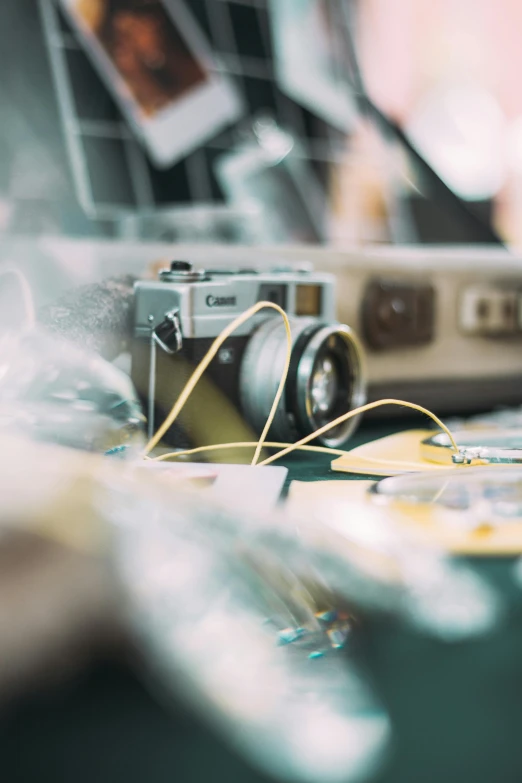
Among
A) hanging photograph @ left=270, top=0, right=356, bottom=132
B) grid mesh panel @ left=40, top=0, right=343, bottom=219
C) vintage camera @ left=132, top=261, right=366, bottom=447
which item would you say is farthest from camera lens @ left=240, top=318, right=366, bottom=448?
hanging photograph @ left=270, top=0, right=356, bottom=132

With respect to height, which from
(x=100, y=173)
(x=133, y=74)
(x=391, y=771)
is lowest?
(x=391, y=771)

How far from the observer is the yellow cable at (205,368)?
0.48 meters

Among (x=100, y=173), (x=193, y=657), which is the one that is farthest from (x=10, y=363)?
(x=100, y=173)

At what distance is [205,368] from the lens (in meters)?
0.51

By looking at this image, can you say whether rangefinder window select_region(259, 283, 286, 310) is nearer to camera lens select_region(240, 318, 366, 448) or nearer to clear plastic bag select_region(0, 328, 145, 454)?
camera lens select_region(240, 318, 366, 448)

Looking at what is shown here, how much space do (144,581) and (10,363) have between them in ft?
0.71

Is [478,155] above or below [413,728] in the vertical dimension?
above

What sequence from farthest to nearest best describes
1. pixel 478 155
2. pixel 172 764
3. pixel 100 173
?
1. pixel 478 155
2. pixel 100 173
3. pixel 172 764

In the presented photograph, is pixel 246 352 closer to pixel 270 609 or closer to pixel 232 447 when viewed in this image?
pixel 232 447

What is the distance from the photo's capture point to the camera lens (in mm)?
488

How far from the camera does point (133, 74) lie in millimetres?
925

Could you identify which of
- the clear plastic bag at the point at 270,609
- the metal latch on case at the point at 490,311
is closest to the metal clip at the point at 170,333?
the clear plastic bag at the point at 270,609

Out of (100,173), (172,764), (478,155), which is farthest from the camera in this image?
(478,155)

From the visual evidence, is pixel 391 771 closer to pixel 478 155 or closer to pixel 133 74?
pixel 133 74
